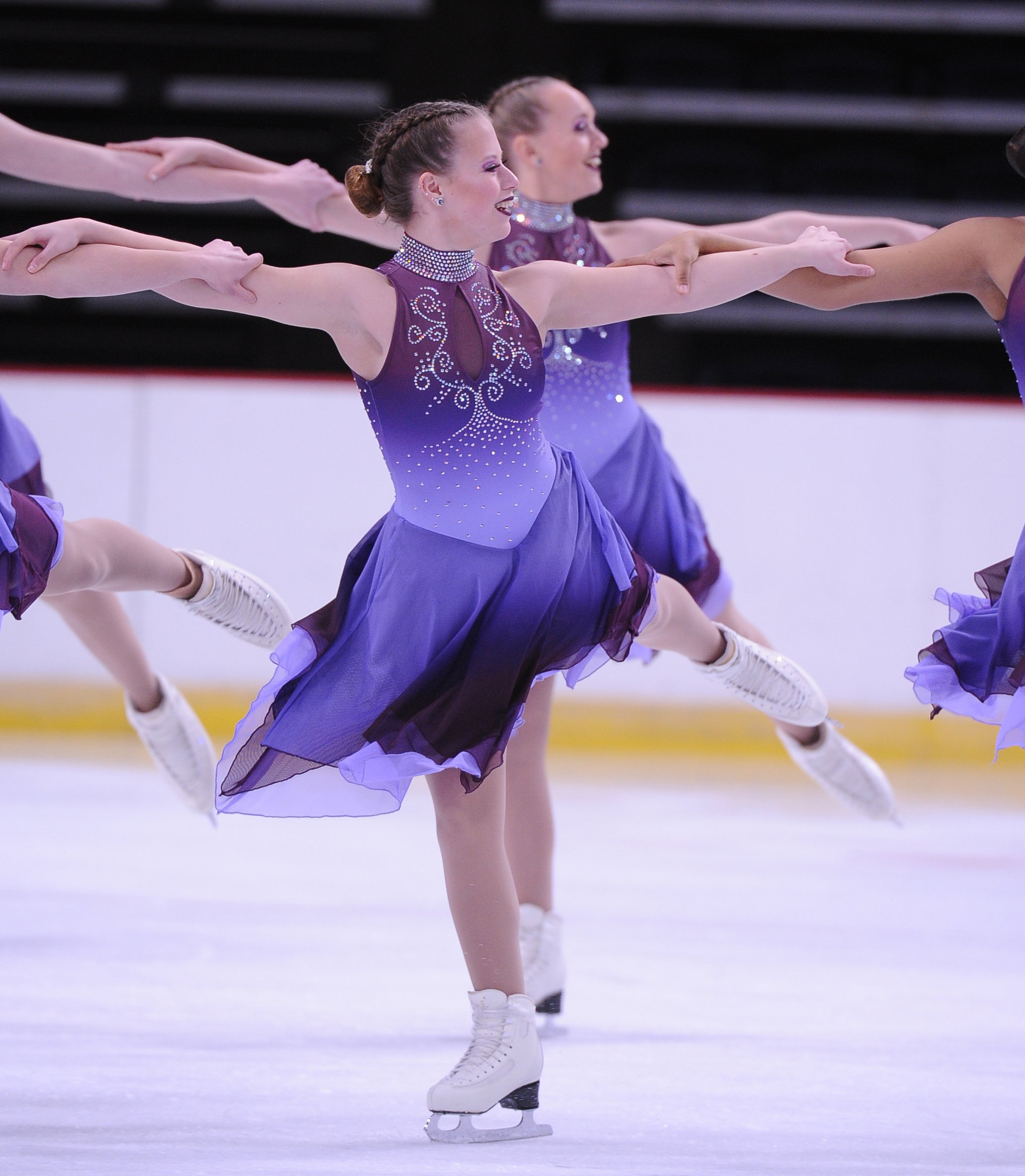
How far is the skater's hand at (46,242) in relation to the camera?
2002mm

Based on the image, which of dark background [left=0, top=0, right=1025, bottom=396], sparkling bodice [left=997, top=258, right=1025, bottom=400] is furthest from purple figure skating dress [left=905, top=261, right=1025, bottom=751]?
dark background [left=0, top=0, right=1025, bottom=396]

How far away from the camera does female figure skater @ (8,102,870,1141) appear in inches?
79.8

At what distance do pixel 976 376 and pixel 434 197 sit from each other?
5.55 metres

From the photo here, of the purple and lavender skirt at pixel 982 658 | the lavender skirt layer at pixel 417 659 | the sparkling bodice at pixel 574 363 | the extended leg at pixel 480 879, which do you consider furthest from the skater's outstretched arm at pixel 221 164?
the extended leg at pixel 480 879

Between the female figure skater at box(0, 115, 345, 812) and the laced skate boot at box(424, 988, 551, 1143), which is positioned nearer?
the laced skate boot at box(424, 988, 551, 1143)

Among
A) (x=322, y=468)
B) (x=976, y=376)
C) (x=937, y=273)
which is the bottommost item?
(x=937, y=273)

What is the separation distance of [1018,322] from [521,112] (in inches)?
47.6

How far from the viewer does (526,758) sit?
2773mm

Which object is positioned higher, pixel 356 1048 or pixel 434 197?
pixel 434 197

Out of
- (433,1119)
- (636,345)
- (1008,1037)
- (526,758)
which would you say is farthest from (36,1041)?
(636,345)

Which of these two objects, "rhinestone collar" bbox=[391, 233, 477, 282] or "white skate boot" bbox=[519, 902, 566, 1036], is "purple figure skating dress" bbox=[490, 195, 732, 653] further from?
"rhinestone collar" bbox=[391, 233, 477, 282]

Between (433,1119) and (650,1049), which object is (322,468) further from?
(433,1119)

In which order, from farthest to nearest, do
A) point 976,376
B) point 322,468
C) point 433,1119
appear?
point 976,376 → point 322,468 → point 433,1119

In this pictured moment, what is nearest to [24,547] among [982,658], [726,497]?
[982,658]
